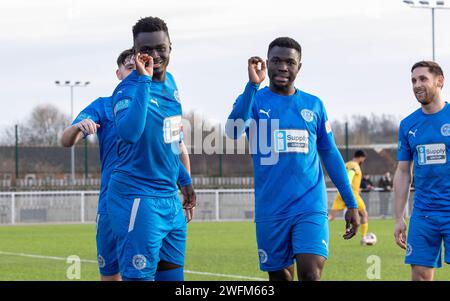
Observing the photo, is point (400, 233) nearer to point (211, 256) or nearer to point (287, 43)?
point (287, 43)

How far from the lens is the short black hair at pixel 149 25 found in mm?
6969

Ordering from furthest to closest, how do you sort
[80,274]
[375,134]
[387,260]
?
1. [375,134]
2. [387,260]
3. [80,274]

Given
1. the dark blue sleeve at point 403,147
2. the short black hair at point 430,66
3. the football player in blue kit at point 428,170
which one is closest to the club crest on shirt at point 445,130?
the football player in blue kit at point 428,170

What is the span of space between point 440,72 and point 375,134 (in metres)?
78.2

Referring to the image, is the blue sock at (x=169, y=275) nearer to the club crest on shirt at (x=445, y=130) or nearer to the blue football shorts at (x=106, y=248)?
the blue football shorts at (x=106, y=248)

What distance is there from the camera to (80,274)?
49.4 feet

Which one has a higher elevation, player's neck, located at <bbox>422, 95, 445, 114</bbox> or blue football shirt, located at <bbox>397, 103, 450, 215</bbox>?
player's neck, located at <bbox>422, 95, 445, 114</bbox>

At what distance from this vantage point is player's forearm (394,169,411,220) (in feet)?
30.5

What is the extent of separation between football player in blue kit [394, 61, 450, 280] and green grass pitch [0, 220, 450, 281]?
4504 millimetres

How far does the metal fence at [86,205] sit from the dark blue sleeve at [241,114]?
29304 mm

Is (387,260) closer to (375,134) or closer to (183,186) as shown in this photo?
(183,186)

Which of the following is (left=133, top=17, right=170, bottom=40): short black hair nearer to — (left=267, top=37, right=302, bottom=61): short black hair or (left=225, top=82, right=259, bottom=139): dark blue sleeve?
(left=225, top=82, right=259, bottom=139): dark blue sleeve

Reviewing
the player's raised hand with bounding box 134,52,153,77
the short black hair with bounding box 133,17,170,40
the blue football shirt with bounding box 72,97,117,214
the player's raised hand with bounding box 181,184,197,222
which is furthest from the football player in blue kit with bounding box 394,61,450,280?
the player's raised hand with bounding box 134,52,153,77
